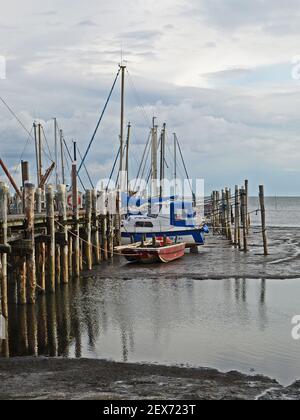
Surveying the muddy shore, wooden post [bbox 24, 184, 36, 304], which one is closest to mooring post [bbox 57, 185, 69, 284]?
wooden post [bbox 24, 184, 36, 304]

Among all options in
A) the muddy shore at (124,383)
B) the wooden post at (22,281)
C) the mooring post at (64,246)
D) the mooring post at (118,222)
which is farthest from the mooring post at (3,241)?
the mooring post at (118,222)

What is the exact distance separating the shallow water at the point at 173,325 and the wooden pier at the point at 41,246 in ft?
3.05

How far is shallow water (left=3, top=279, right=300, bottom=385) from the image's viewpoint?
14992 mm

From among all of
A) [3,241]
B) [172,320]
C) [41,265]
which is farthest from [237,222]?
[3,241]

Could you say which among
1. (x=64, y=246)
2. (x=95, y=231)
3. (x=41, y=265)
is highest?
(x=95, y=231)

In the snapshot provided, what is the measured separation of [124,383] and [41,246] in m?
12.1

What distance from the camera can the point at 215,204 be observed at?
197 ft

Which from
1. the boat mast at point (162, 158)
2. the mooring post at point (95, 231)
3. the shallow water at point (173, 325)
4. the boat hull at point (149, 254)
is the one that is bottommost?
the shallow water at point (173, 325)

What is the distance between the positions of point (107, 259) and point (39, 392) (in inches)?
911

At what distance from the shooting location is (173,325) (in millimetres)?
18484

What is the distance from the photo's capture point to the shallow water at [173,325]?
1499cm

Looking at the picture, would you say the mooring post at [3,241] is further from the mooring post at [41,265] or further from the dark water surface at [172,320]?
the mooring post at [41,265]

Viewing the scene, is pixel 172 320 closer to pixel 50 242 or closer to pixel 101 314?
pixel 101 314
